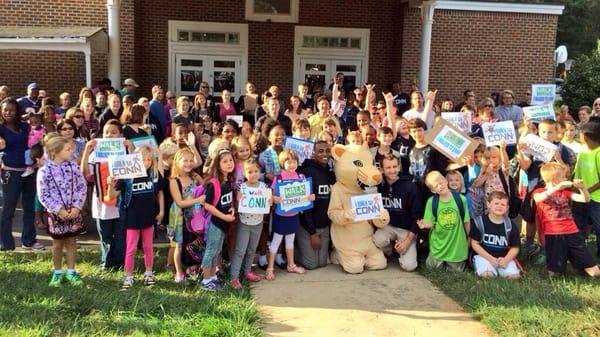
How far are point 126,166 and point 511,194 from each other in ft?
13.8

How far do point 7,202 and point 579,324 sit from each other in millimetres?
5968

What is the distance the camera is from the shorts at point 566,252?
5613 millimetres

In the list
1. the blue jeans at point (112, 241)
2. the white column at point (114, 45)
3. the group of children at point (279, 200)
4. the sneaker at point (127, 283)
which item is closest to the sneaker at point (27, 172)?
the group of children at point (279, 200)

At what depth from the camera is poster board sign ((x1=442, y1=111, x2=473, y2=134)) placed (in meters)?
7.25

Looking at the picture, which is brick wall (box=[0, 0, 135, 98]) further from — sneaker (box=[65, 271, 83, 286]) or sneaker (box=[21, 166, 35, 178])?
sneaker (box=[65, 271, 83, 286])

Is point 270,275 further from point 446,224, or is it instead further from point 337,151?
point 446,224

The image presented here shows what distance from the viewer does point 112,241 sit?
223 inches

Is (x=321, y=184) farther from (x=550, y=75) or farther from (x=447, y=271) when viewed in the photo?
(x=550, y=75)

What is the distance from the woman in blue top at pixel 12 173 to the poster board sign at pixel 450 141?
15.2 feet

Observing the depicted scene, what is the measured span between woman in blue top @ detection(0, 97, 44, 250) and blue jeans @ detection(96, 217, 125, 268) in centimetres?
114

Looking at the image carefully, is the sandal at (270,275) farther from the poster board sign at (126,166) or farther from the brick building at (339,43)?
the brick building at (339,43)

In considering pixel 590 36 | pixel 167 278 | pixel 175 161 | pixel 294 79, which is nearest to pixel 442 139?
pixel 175 161

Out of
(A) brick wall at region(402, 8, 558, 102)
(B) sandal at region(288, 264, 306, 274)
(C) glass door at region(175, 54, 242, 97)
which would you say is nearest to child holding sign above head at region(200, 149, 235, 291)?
(B) sandal at region(288, 264, 306, 274)

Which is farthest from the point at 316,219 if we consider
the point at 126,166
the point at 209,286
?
the point at 126,166
